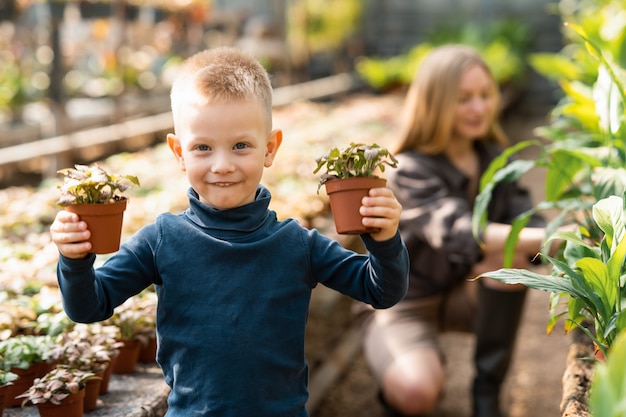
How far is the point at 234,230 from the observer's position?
5.53 feet

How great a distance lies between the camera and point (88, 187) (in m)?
1.58

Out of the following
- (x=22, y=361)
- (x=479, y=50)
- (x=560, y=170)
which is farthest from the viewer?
(x=479, y=50)

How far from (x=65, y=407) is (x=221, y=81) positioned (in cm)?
82

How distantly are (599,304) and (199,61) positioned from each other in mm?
966

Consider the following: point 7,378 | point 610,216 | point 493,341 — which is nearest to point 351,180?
Result: point 610,216

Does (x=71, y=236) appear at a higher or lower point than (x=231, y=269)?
higher

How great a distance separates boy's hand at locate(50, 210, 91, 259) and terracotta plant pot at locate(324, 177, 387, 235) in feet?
1.53

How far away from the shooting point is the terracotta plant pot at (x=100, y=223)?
1.55m

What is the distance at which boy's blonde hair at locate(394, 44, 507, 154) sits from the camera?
10.7 ft

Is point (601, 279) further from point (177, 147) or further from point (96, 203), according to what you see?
point (96, 203)

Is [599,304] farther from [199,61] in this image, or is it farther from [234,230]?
[199,61]

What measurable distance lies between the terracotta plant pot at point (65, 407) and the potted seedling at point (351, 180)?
750mm

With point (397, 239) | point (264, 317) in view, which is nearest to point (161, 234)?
point (264, 317)

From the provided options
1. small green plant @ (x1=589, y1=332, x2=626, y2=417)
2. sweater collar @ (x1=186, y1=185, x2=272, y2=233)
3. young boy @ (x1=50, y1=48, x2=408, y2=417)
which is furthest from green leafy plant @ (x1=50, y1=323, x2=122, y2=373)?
small green plant @ (x1=589, y1=332, x2=626, y2=417)
